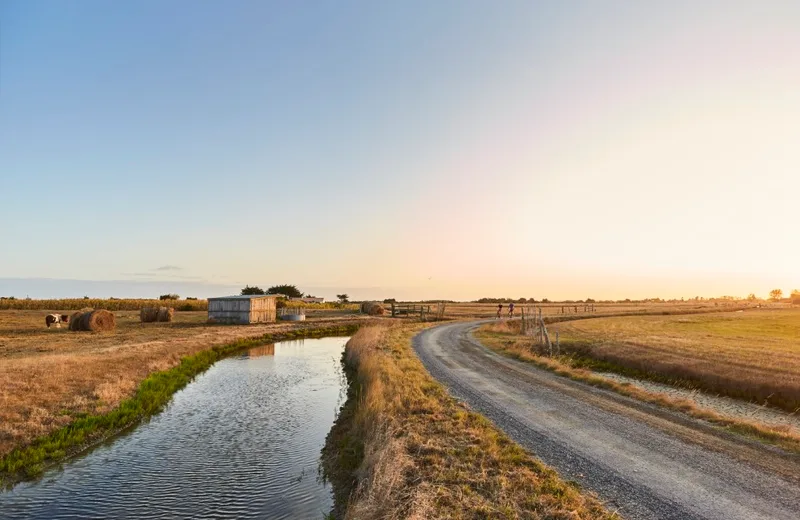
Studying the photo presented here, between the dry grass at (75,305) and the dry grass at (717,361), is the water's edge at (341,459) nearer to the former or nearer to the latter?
the dry grass at (717,361)

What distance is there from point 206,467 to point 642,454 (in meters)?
12.6

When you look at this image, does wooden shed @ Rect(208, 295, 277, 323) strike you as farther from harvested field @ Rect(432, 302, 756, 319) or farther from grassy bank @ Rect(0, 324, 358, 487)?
harvested field @ Rect(432, 302, 756, 319)

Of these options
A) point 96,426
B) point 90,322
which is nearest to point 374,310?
point 90,322

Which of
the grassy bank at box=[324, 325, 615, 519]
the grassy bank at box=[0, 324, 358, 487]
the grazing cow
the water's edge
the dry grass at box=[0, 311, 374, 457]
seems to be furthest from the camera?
the grazing cow

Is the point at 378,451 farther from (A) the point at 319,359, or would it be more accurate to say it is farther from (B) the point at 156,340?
(B) the point at 156,340

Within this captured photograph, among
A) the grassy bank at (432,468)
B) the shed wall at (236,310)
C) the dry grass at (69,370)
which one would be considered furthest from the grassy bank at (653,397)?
the shed wall at (236,310)

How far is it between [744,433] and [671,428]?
2.05 metres

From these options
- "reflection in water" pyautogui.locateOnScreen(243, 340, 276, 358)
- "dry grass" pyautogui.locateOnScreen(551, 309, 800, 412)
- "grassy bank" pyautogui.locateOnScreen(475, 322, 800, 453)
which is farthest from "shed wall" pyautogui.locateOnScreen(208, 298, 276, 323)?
"dry grass" pyautogui.locateOnScreen(551, 309, 800, 412)

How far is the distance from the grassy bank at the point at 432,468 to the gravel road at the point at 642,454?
913 millimetres

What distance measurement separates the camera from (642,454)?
12.4m

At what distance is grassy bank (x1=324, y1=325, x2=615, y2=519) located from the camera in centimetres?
916

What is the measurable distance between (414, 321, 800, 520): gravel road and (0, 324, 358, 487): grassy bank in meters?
13.7

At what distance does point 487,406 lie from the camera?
18.1 meters

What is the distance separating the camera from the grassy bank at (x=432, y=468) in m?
9.16
